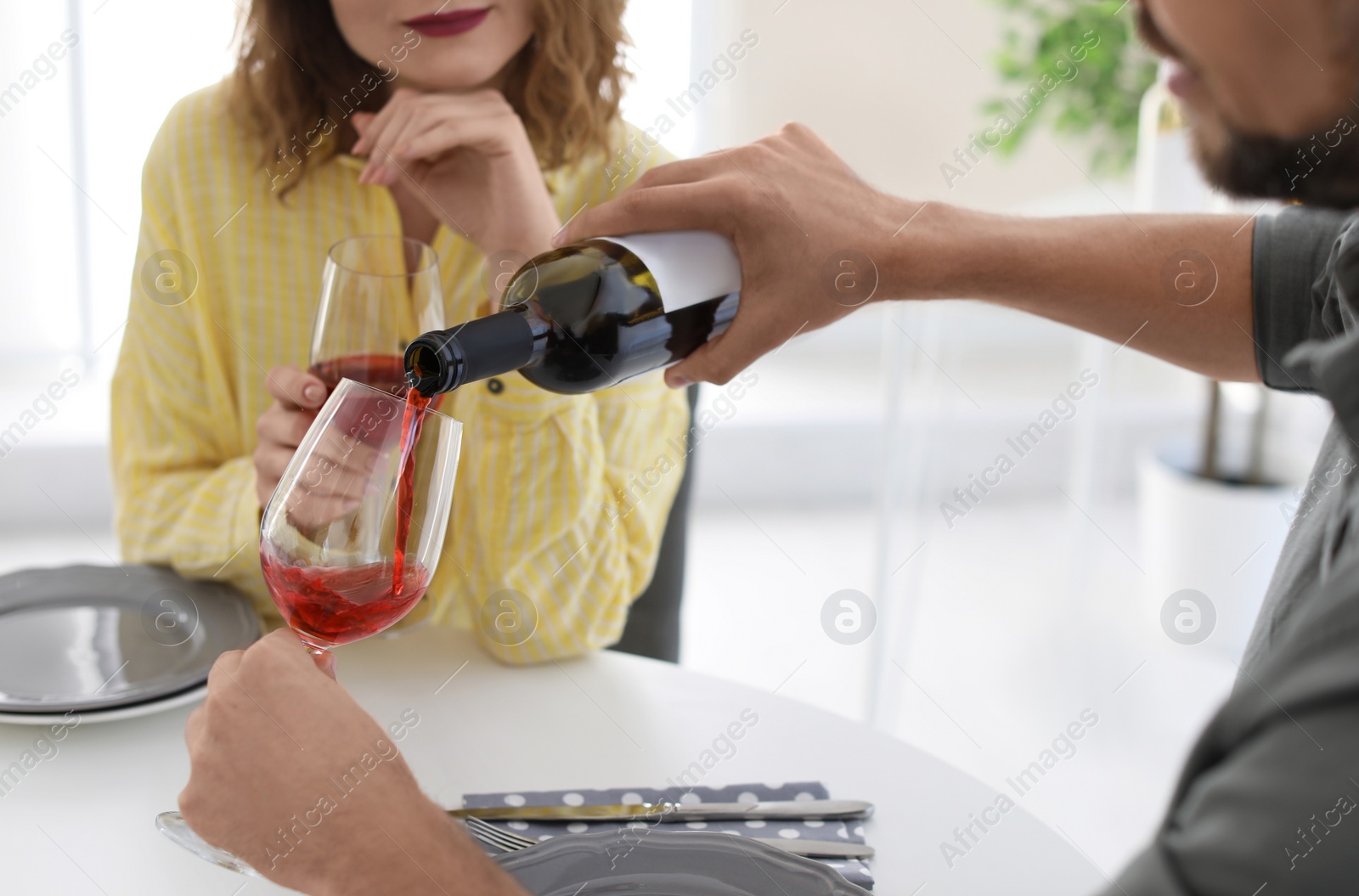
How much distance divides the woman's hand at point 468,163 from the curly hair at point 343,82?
0.36 ft

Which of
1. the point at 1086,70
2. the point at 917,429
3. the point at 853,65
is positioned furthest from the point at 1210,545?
the point at 853,65

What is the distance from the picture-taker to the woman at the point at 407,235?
Answer: 1109mm

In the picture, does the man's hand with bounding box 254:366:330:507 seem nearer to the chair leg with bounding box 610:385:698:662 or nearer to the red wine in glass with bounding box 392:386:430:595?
the red wine in glass with bounding box 392:386:430:595

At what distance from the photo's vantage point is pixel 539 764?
2.76ft

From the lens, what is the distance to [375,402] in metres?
0.66

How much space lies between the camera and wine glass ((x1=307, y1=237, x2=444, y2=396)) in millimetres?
866

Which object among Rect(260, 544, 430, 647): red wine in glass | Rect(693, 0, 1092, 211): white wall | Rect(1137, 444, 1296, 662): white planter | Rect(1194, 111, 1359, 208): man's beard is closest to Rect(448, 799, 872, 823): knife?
Rect(260, 544, 430, 647): red wine in glass

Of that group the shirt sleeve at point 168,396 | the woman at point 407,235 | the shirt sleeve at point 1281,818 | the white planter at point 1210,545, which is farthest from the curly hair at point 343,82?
the white planter at point 1210,545

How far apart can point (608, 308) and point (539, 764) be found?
33 centimetres

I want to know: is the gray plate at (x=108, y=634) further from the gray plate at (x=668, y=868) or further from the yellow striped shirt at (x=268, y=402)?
the gray plate at (x=668, y=868)

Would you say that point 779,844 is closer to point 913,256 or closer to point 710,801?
point 710,801

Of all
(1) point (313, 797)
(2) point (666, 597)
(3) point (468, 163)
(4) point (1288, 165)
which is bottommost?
(2) point (666, 597)

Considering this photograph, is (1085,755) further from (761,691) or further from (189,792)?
(189,792)

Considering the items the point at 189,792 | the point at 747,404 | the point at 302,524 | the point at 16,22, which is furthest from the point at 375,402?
the point at 747,404
